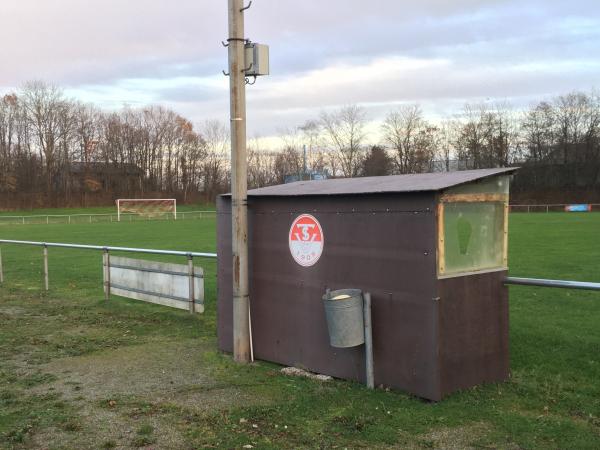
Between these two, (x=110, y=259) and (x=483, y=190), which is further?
(x=110, y=259)

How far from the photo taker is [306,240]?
579 cm

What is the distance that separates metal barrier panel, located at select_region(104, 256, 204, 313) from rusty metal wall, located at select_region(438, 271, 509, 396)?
4519mm

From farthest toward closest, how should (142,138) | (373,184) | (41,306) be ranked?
(142,138) < (41,306) < (373,184)

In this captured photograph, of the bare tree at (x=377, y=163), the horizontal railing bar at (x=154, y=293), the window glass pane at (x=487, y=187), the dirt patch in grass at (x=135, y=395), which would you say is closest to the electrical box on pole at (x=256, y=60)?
the window glass pane at (x=487, y=187)

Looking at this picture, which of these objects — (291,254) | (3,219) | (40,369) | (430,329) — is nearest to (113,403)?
(40,369)

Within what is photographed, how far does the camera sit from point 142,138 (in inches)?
3696

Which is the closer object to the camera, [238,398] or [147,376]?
[238,398]

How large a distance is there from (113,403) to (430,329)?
2709 millimetres

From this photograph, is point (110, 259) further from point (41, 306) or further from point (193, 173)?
point (193, 173)

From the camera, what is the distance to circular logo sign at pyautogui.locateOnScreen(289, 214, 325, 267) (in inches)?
223

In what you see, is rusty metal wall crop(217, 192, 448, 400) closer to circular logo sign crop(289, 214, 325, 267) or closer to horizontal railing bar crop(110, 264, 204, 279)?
circular logo sign crop(289, 214, 325, 267)

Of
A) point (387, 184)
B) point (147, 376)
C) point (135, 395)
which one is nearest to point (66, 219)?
point (147, 376)

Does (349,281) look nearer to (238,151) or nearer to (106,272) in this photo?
(238,151)

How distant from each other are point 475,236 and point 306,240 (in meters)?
1.57
